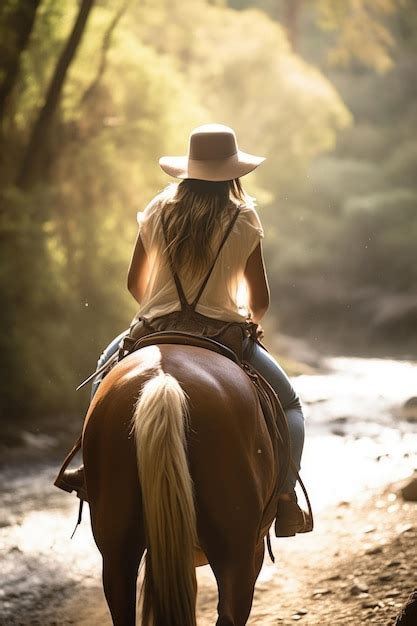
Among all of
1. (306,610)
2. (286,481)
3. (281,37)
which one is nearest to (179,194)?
(286,481)

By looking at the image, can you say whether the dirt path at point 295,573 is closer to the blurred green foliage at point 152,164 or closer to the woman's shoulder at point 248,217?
the woman's shoulder at point 248,217

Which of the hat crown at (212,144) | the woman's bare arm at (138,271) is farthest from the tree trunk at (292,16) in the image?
the woman's bare arm at (138,271)

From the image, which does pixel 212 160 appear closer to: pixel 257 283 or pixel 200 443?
pixel 257 283

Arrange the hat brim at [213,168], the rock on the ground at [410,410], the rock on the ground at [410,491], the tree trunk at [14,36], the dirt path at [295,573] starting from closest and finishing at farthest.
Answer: the hat brim at [213,168] → the dirt path at [295,573] → the rock on the ground at [410,491] → the tree trunk at [14,36] → the rock on the ground at [410,410]

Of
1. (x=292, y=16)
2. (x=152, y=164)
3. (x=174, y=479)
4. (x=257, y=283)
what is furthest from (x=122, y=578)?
(x=292, y=16)

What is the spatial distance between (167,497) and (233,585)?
469mm

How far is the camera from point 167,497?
10.3 ft

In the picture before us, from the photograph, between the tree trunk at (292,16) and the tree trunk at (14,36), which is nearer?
the tree trunk at (14,36)

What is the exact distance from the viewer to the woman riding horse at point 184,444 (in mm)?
3146

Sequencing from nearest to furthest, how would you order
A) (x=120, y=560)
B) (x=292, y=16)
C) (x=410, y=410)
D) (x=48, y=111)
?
(x=120, y=560), (x=410, y=410), (x=48, y=111), (x=292, y=16)

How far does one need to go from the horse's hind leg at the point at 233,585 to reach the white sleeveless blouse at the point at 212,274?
96 cm

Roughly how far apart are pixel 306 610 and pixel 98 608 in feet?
4.61

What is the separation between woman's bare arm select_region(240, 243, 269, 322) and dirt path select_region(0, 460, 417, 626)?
187 centimetres

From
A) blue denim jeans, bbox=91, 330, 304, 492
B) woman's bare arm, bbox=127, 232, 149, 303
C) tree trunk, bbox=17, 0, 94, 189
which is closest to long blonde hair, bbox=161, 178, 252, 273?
woman's bare arm, bbox=127, 232, 149, 303
